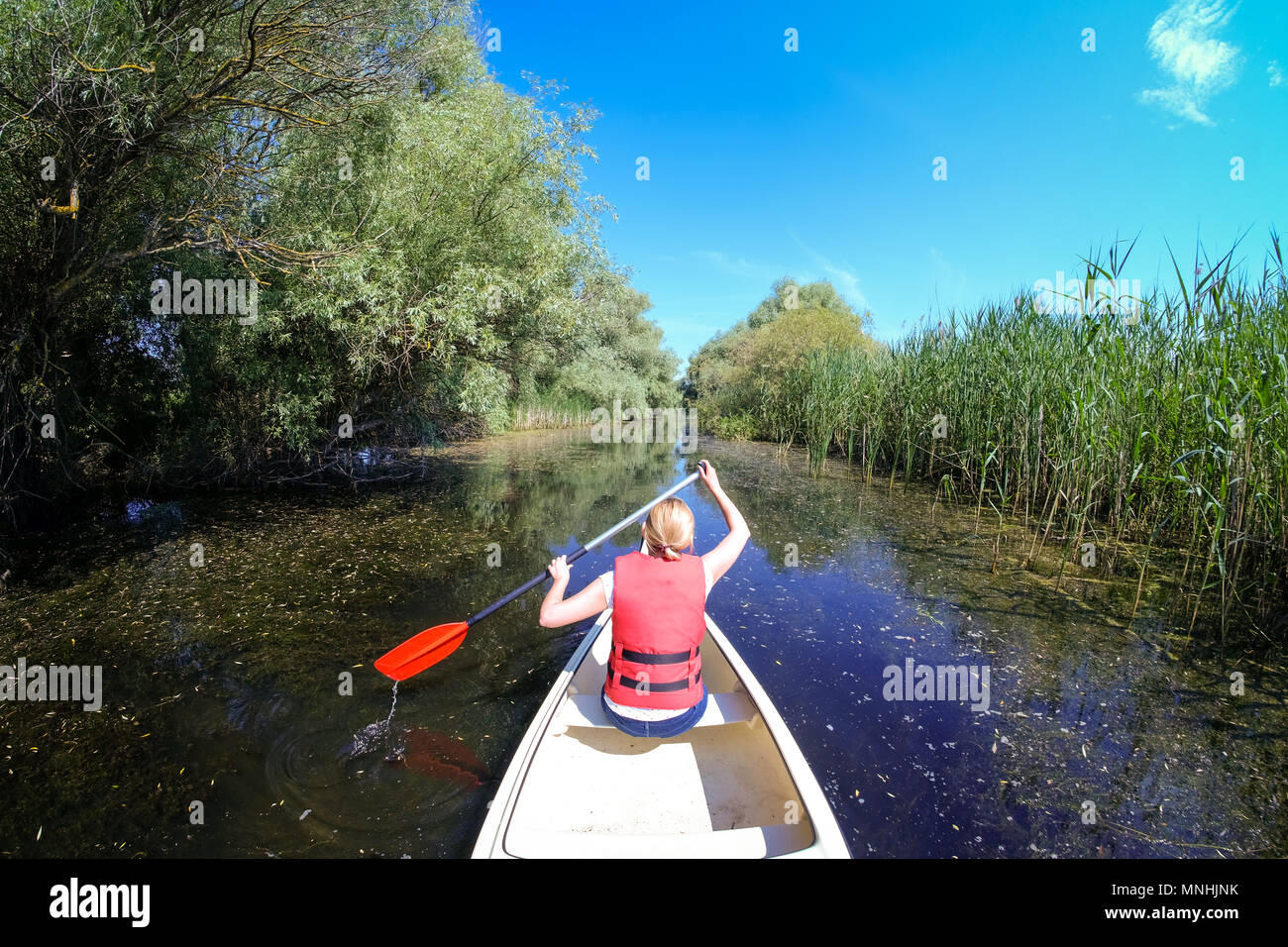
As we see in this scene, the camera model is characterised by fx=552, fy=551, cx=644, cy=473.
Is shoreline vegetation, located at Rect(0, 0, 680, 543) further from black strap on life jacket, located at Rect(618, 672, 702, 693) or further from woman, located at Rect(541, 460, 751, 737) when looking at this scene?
black strap on life jacket, located at Rect(618, 672, 702, 693)

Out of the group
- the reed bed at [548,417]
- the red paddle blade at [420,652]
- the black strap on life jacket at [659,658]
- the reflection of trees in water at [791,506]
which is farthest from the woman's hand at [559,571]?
the reed bed at [548,417]

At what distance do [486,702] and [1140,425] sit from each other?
20.1ft

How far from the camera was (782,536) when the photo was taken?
24.5 ft

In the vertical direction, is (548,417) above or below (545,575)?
above

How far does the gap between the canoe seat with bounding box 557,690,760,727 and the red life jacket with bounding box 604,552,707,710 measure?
0.90ft

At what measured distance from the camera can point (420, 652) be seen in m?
3.39

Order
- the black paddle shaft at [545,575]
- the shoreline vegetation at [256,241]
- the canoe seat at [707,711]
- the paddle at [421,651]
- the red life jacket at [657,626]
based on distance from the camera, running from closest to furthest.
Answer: the red life jacket at [657,626]
the canoe seat at [707,711]
the paddle at [421,651]
the black paddle shaft at [545,575]
the shoreline vegetation at [256,241]

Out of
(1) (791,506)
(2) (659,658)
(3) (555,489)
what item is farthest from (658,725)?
(3) (555,489)

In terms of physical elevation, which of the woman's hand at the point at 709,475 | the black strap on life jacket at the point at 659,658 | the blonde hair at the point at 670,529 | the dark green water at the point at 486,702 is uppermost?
the woman's hand at the point at 709,475

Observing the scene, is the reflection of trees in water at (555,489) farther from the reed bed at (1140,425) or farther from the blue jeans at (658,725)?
the reed bed at (1140,425)

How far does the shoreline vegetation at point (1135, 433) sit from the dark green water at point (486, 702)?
70 cm

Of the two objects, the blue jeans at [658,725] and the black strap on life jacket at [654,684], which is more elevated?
the black strap on life jacket at [654,684]

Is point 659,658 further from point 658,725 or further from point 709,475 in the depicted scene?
point 709,475

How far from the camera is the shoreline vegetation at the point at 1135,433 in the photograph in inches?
161
